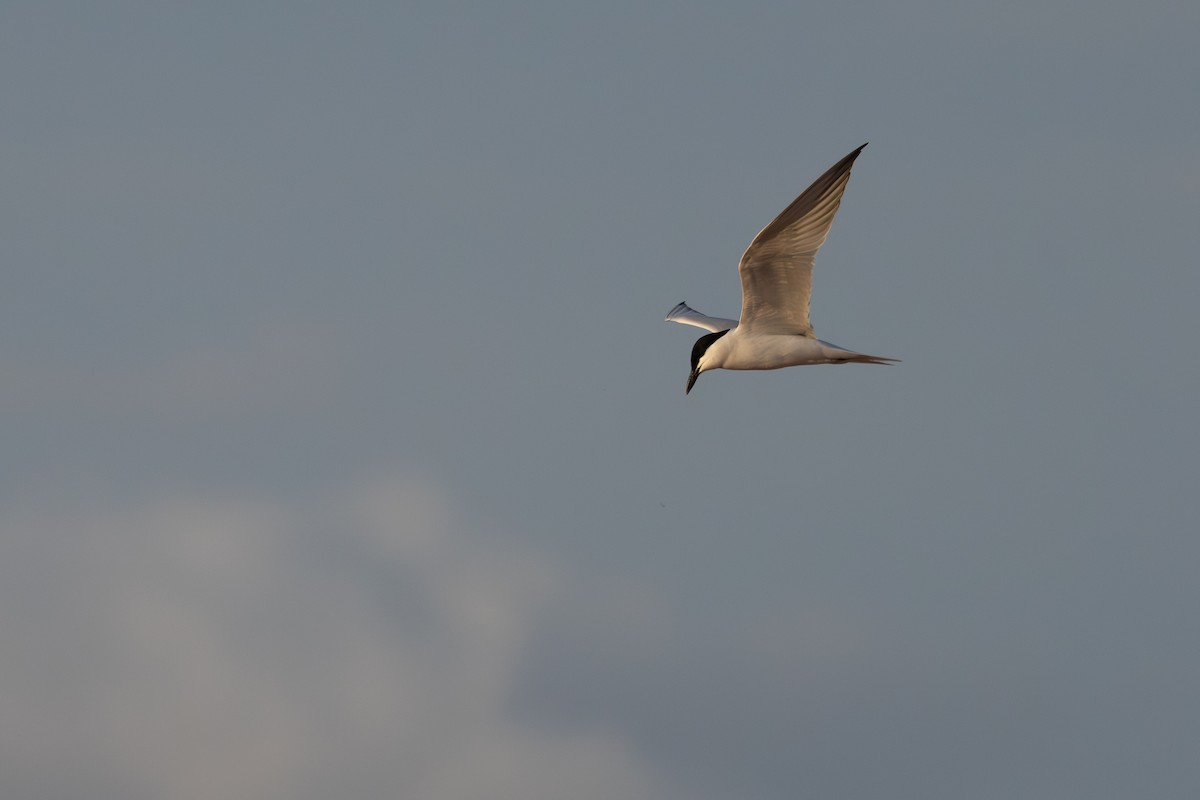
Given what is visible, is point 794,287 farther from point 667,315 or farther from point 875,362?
point 667,315

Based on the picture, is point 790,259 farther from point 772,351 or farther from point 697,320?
point 697,320

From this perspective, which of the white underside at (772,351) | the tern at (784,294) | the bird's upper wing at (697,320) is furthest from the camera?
the bird's upper wing at (697,320)

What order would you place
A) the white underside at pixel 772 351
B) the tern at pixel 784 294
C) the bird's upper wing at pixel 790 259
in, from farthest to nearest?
the white underside at pixel 772 351
the tern at pixel 784 294
the bird's upper wing at pixel 790 259

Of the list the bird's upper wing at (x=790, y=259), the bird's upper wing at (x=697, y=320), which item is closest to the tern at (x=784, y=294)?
the bird's upper wing at (x=790, y=259)

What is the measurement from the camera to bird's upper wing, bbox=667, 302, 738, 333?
3966cm

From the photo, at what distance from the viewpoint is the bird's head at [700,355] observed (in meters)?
35.3

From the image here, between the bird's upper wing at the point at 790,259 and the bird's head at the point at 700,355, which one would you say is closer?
the bird's upper wing at the point at 790,259

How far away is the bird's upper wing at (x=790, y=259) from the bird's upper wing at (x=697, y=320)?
16.7ft

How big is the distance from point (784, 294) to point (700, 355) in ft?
12.2

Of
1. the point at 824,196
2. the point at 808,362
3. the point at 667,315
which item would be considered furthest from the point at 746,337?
the point at 667,315

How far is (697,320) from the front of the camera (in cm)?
4094

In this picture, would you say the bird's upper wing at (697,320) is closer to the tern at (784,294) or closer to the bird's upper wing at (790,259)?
the tern at (784,294)

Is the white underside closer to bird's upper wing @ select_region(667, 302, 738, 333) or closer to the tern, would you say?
the tern

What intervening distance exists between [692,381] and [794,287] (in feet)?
15.0
